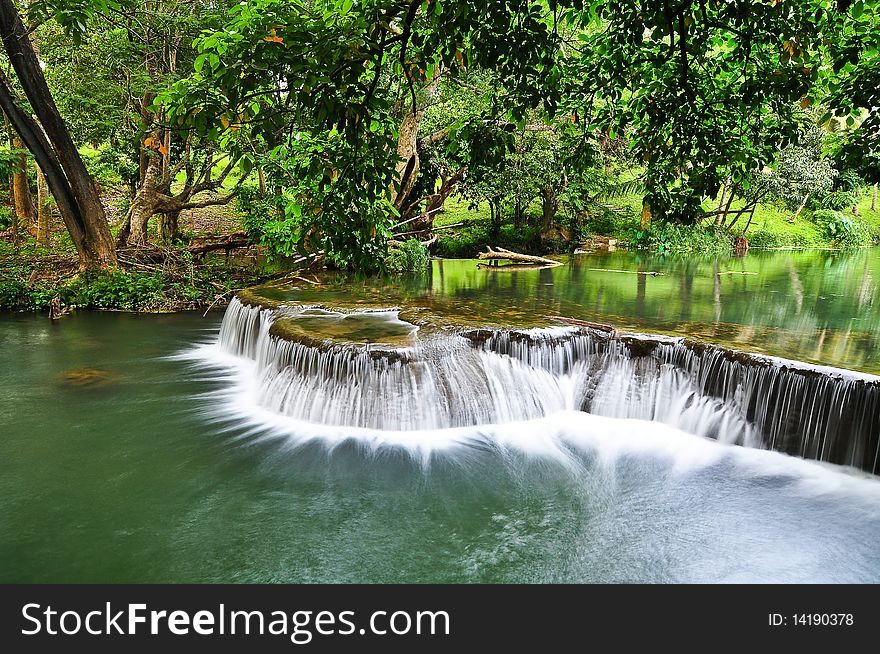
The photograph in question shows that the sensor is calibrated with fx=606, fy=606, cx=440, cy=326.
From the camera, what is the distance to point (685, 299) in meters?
12.5

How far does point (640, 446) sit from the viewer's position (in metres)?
7.30

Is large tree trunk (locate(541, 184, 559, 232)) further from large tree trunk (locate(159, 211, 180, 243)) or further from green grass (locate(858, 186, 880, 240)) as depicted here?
green grass (locate(858, 186, 880, 240))

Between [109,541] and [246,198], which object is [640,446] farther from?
[246,198]

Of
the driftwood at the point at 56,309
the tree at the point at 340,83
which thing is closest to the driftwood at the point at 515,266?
the driftwood at the point at 56,309

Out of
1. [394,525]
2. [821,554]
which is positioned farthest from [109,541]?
[821,554]

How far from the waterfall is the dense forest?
1.64 m

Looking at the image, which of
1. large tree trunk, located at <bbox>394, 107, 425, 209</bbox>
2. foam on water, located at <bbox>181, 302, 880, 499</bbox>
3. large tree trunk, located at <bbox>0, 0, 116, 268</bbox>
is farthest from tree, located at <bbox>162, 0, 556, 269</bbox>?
large tree trunk, located at <bbox>394, 107, 425, 209</bbox>

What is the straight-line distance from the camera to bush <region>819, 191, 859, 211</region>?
3556 cm

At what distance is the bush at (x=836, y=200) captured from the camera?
35562 mm

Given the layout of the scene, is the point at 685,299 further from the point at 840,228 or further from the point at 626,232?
the point at 840,228

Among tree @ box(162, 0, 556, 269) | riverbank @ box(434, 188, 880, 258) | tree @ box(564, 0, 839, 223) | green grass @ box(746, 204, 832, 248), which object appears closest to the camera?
tree @ box(162, 0, 556, 269)

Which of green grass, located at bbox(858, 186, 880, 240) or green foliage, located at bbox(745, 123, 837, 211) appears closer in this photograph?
green foliage, located at bbox(745, 123, 837, 211)

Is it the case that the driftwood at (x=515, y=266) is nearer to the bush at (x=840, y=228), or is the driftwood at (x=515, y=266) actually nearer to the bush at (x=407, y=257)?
the bush at (x=407, y=257)

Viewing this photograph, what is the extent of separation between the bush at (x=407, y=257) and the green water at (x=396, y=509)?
9.25m
